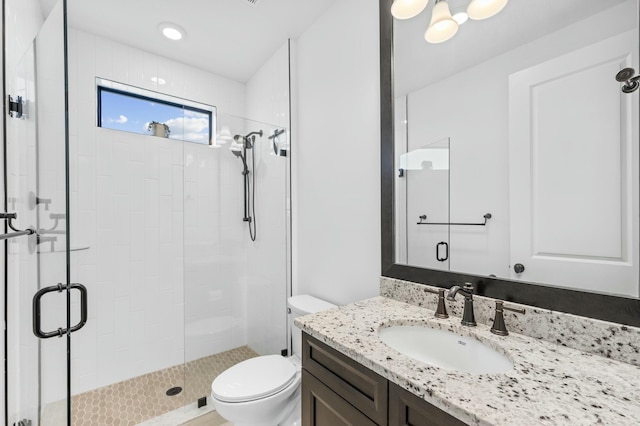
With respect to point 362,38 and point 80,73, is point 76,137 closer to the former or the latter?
point 80,73

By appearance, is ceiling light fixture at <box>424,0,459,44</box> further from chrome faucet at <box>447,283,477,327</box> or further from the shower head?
the shower head

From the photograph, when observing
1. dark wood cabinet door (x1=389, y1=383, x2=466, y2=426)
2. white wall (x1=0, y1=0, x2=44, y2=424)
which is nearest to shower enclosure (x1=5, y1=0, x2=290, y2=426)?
white wall (x1=0, y1=0, x2=44, y2=424)

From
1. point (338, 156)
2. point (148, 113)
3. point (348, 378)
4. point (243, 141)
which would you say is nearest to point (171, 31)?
point (148, 113)

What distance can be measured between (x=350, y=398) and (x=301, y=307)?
964 millimetres

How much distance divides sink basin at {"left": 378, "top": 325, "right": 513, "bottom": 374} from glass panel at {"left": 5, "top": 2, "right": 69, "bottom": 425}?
1.28 metres

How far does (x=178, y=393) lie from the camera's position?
2041 millimetres

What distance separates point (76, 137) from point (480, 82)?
2.62m

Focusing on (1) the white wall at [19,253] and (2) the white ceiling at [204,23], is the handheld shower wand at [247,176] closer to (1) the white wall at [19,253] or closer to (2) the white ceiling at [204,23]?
(2) the white ceiling at [204,23]

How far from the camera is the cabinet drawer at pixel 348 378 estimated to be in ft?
2.69

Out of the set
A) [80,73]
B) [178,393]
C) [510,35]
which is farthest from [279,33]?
[178,393]

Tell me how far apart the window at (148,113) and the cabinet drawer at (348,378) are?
176 cm

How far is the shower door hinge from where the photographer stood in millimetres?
1198

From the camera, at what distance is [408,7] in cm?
132

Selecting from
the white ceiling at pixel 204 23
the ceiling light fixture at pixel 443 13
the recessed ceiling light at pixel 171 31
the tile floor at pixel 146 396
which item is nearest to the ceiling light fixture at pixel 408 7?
the ceiling light fixture at pixel 443 13
